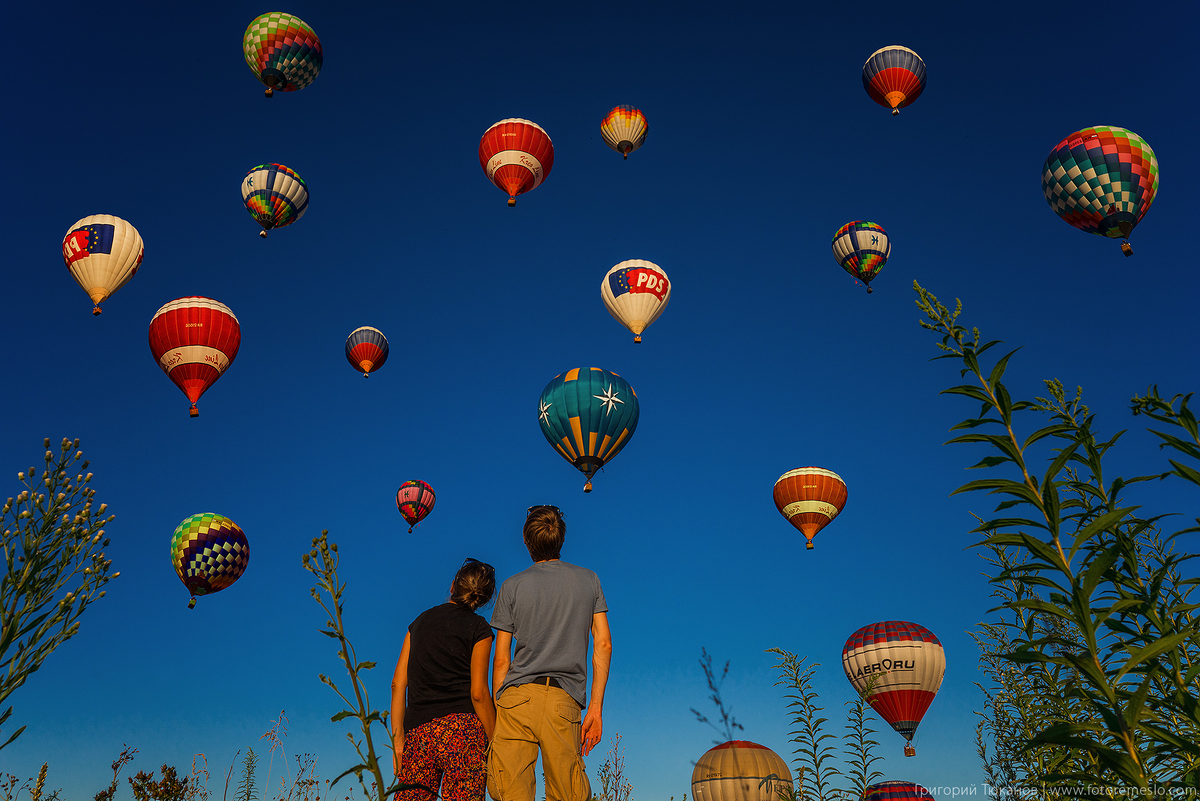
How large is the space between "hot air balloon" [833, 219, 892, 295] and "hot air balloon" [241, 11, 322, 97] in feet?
71.0

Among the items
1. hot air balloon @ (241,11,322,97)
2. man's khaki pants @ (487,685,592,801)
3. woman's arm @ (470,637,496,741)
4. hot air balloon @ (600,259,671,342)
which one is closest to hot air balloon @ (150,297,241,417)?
hot air balloon @ (241,11,322,97)

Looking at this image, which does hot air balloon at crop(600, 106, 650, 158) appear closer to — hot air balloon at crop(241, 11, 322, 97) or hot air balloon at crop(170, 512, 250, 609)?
hot air balloon at crop(241, 11, 322, 97)

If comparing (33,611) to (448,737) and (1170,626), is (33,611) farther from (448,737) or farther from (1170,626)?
(1170,626)

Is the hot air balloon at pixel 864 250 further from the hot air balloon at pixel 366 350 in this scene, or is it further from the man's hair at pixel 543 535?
the man's hair at pixel 543 535

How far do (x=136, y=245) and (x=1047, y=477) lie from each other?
26815 millimetres

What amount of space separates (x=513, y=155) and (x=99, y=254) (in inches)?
520

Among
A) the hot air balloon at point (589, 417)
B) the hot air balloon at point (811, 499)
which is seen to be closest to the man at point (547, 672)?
the hot air balloon at point (589, 417)

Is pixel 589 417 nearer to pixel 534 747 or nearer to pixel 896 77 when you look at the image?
pixel 534 747

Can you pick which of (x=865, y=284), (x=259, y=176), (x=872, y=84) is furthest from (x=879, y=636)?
(x=259, y=176)

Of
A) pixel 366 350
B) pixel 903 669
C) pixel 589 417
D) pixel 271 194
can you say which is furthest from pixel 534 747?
pixel 366 350

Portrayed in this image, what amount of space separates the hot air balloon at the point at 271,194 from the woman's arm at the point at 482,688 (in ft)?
83.8

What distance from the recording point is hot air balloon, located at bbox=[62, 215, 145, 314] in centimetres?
2227

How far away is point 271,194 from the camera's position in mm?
26531

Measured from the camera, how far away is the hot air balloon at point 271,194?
26531 millimetres
